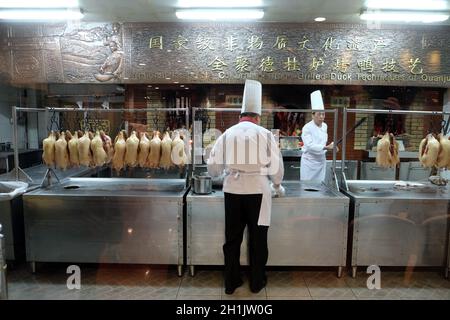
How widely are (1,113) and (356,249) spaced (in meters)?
4.35

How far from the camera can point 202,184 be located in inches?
111

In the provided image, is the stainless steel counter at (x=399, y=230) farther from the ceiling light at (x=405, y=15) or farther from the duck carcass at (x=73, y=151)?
the duck carcass at (x=73, y=151)

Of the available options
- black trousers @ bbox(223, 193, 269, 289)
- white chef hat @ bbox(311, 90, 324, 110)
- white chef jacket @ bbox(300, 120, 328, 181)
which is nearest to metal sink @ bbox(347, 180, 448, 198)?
white chef jacket @ bbox(300, 120, 328, 181)

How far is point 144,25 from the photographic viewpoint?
3811 mm

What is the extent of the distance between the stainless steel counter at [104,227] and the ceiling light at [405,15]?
252 cm

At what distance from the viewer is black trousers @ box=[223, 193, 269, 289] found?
2.52 m

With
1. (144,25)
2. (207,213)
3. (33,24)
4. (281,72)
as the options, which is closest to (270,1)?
(281,72)

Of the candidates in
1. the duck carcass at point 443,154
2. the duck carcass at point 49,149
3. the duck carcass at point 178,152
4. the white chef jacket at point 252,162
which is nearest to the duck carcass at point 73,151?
the duck carcass at point 49,149

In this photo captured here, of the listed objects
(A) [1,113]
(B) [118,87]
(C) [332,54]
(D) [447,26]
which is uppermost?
(D) [447,26]

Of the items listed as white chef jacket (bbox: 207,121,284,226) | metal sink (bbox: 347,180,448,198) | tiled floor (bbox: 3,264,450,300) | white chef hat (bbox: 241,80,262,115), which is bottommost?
tiled floor (bbox: 3,264,450,300)

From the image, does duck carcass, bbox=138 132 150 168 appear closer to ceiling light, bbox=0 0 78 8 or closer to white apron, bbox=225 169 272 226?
white apron, bbox=225 169 272 226

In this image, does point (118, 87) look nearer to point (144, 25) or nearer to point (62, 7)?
point (144, 25)

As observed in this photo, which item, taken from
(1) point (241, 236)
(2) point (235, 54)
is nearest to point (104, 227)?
(1) point (241, 236)

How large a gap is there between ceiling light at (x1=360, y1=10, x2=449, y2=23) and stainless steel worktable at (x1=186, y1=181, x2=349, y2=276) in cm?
184
